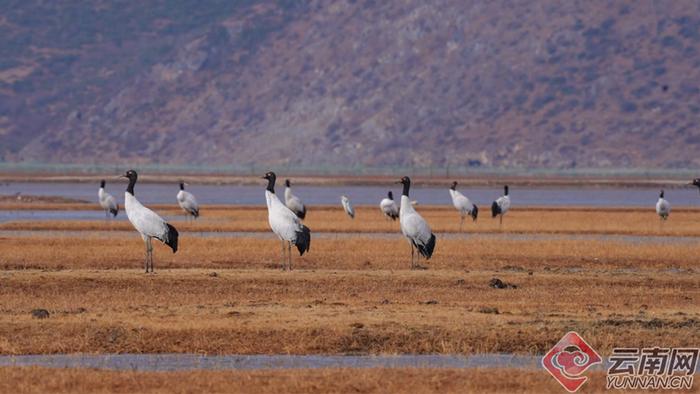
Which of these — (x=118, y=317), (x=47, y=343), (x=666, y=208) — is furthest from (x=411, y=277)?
(x=666, y=208)

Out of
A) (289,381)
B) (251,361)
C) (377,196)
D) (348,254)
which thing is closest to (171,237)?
(348,254)

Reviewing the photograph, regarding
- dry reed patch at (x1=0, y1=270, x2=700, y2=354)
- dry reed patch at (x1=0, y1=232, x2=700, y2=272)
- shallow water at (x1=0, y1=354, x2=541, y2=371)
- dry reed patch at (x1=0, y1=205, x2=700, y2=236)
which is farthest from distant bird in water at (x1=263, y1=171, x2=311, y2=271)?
dry reed patch at (x1=0, y1=205, x2=700, y2=236)

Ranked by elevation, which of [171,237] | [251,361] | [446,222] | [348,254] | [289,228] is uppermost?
[289,228]

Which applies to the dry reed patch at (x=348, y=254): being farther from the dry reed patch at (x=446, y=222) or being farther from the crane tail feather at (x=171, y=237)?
the dry reed patch at (x=446, y=222)

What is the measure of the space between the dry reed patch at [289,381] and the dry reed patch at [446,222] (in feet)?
99.2

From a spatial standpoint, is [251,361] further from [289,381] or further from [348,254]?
[348,254]

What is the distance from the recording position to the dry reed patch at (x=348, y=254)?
3459 cm

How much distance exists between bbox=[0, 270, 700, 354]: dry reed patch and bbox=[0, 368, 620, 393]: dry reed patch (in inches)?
83.1

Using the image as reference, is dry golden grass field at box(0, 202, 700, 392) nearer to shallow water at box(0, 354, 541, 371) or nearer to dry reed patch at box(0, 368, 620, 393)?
dry reed patch at box(0, 368, 620, 393)

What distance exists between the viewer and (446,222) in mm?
59125

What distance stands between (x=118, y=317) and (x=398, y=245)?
726 inches

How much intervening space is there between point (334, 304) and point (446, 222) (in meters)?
33.5

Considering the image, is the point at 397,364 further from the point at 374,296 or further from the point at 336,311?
the point at 374,296

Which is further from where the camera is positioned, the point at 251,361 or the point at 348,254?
the point at 348,254
